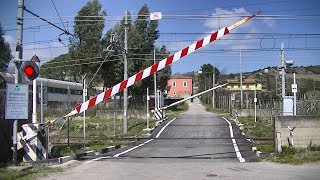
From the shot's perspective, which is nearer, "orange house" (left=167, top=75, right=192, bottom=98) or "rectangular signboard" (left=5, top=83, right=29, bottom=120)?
"rectangular signboard" (left=5, top=83, right=29, bottom=120)

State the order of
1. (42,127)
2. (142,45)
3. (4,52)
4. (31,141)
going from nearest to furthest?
1. (31,141)
2. (42,127)
3. (4,52)
4. (142,45)

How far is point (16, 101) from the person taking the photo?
1294 centimetres

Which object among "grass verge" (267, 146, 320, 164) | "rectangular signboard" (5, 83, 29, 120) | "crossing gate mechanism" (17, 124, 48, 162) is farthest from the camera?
"grass verge" (267, 146, 320, 164)

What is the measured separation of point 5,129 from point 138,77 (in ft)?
15.0

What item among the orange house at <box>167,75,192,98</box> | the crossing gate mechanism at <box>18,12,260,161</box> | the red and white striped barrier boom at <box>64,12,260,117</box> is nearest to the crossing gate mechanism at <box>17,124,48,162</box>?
the crossing gate mechanism at <box>18,12,260,161</box>

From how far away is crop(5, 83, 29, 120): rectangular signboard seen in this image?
12781 mm

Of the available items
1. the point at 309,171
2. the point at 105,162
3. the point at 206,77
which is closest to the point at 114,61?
the point at 105,162

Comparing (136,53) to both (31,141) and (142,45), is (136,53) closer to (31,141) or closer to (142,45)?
(142,45)

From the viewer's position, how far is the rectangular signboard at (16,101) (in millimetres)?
12781

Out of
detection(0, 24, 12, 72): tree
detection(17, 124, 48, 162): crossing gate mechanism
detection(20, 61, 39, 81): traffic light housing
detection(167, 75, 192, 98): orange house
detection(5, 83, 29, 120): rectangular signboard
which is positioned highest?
detection(167, 75, 192, 98): orange house

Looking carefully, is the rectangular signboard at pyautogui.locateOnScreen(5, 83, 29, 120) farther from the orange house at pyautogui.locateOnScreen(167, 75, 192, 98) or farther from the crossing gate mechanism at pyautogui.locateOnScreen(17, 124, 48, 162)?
the orange house at pyautogui.locateOnScreen(167, 75, 192, 98)

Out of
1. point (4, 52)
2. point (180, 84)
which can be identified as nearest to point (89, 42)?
point (4, 52)

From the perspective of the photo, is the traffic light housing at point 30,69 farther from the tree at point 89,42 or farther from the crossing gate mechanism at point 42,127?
the tree at point 89,42

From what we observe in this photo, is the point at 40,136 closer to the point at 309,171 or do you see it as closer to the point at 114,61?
the point at 309,171
